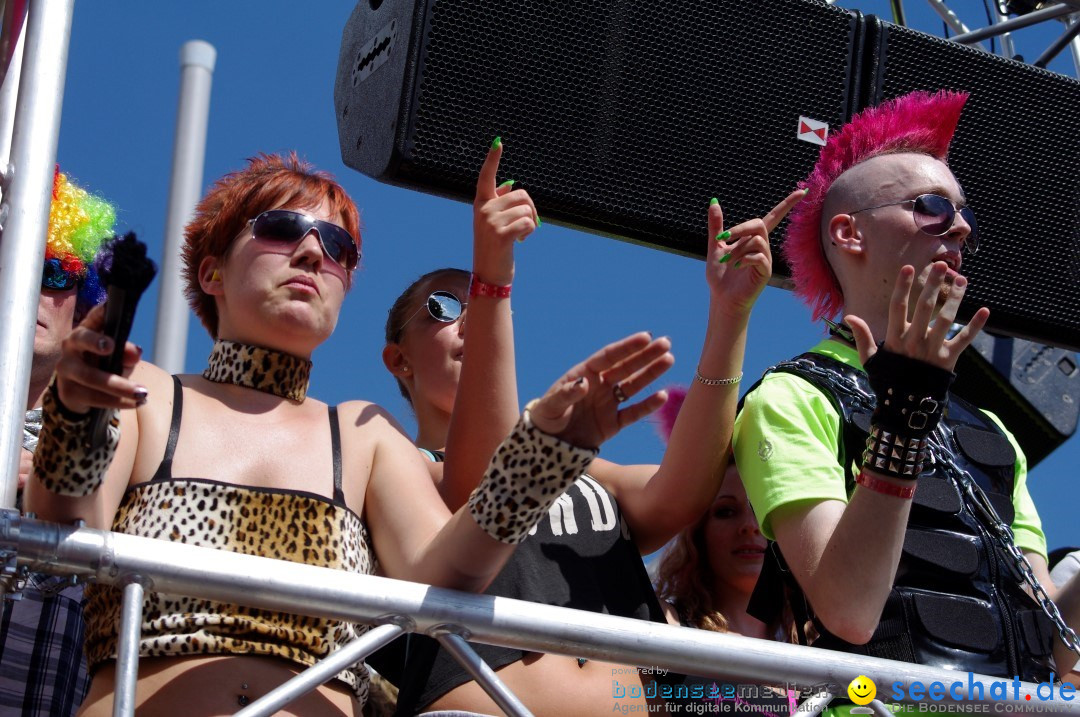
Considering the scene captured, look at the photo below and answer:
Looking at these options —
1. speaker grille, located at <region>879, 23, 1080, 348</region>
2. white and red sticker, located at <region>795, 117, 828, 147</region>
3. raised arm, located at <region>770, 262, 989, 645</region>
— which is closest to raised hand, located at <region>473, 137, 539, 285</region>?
raised arm, located at <region>770, 262, 989, 645</region>

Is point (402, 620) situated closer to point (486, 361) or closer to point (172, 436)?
point (172, 436)

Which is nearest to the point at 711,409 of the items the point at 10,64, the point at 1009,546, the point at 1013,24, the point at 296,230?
the point at 1009,546

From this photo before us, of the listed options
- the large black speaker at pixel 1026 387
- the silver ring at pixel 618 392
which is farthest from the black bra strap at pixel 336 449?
the large black speaker at pixel 1026 387

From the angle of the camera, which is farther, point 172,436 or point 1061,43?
point 1061,43

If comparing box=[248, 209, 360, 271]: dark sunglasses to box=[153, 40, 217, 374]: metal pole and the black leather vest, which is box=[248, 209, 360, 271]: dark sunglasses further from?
box=[153, 40, 217, 374]: metal pole

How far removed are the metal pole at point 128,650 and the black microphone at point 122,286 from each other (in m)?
0.31

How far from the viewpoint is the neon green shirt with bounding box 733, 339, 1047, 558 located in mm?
2475

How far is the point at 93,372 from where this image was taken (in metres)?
1.80

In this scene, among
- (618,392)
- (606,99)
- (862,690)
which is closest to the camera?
(618,392)

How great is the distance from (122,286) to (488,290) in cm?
98

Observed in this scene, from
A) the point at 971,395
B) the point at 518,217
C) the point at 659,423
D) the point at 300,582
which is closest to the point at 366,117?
the point at 518,217

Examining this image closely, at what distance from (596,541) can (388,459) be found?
447mm

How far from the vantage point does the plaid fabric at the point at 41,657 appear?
259cm

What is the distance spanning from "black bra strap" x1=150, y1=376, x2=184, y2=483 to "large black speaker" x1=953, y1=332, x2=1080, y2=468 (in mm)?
3239
